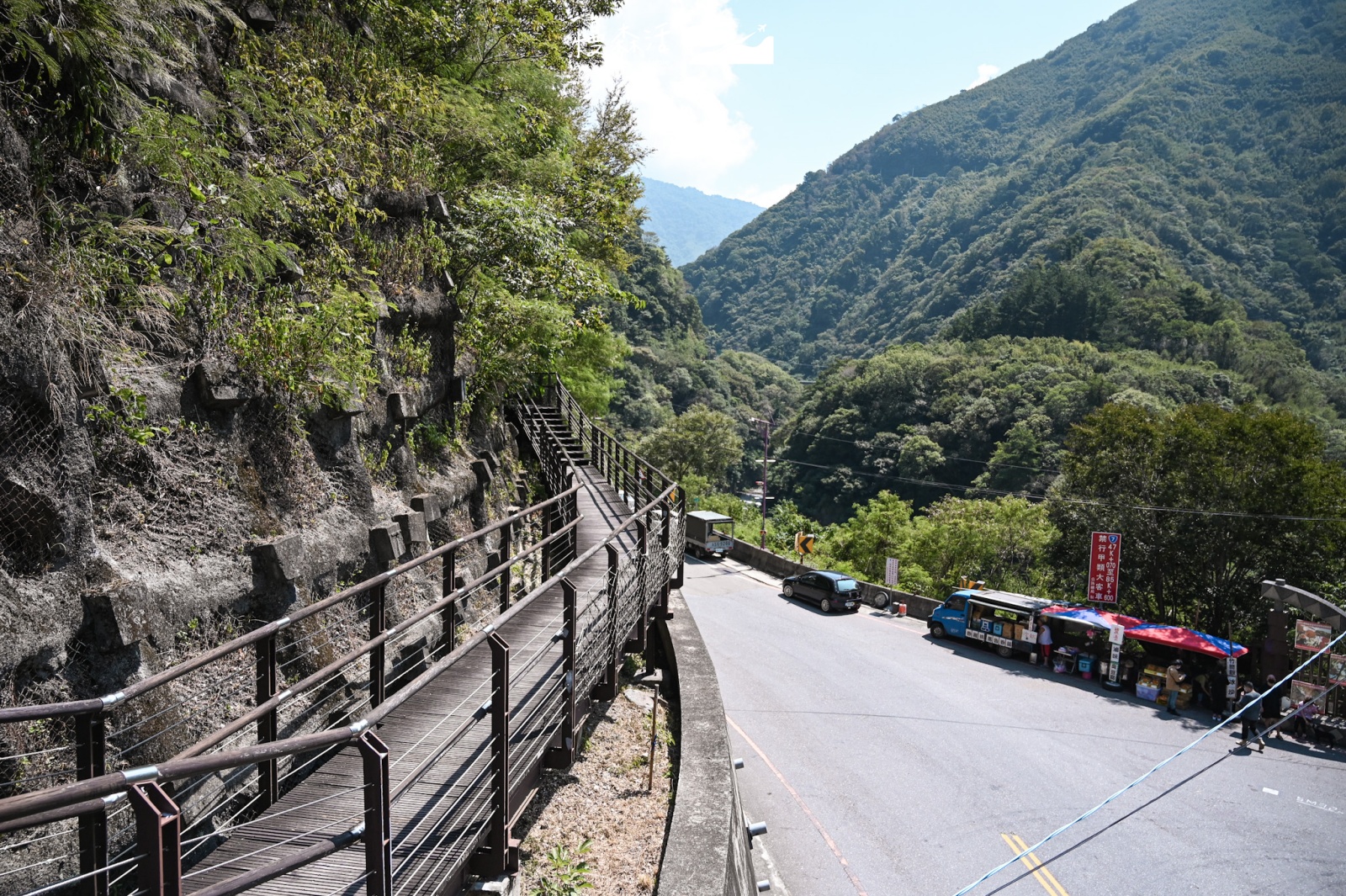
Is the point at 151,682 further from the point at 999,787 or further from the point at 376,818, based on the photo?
the point at 999,787

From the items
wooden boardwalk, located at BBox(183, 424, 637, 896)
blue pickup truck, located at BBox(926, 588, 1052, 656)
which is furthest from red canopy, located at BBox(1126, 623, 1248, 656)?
wooden boardwalk, located at BBox(183, 424, 637, 896)

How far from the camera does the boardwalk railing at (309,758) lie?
260cm

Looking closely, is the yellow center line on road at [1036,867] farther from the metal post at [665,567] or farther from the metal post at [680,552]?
the metal post at [680,552]

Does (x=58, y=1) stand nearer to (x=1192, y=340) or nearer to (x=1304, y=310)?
(x=1192, y=340)

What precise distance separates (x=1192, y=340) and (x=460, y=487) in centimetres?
9281

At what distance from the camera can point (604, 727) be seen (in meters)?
8.48

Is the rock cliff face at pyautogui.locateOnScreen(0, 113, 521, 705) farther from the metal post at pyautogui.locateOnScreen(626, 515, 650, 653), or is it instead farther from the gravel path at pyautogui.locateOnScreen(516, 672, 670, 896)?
the gravel path at pyautogui.locateOnScreen(516, 672, 670, 896)

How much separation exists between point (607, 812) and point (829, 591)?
59.7ft

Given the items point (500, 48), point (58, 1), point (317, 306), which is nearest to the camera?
point (58, 1)

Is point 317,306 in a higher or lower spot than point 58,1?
lower

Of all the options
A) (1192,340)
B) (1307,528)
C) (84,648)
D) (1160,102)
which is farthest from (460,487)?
(1160,102)

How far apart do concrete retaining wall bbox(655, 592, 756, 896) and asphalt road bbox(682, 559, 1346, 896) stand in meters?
2.60

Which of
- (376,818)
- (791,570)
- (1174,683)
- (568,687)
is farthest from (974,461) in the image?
(376,818)

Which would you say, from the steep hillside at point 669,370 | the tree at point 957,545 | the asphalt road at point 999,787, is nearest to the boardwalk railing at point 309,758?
the asphalt road at point 999,787
